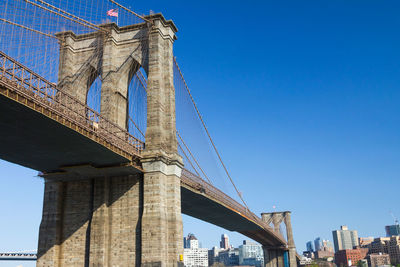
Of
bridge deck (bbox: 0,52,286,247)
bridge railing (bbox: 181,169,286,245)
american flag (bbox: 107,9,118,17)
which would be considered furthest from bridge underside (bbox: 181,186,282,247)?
american flag (bbox: 107,9,118,17)

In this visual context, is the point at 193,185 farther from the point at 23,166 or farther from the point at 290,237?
the point at 290,237

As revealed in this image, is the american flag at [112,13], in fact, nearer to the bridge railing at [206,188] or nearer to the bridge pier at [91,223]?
the bridge pier at [91,223]

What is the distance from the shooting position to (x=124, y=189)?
36.2 m

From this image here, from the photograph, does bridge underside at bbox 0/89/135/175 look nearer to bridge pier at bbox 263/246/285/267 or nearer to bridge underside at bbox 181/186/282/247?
bridge underside at bbox 181/186/282/247

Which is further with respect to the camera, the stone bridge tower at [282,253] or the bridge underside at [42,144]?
the stone bridge tower at [282,253]

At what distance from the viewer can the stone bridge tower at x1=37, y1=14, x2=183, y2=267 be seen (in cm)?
3416

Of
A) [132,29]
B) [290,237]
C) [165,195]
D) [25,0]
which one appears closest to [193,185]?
[165,195]

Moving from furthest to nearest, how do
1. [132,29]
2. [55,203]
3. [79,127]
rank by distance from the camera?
[132,29] < [55,203] < [79,127]

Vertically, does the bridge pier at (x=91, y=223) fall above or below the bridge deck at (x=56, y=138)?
below

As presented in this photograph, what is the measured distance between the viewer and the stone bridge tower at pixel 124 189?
34156 millimetres

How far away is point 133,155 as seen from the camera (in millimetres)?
34844

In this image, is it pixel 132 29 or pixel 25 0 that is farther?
pixel 132 29

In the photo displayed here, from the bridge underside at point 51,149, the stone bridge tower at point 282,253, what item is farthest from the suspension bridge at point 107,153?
the stone bridge tower at point 282,253

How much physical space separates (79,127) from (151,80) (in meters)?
11.6
